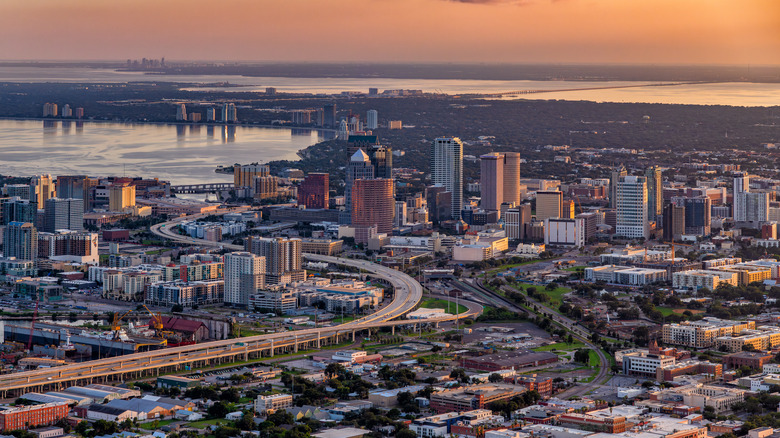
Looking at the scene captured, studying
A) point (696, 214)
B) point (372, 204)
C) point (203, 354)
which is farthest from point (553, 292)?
point (696, 214)

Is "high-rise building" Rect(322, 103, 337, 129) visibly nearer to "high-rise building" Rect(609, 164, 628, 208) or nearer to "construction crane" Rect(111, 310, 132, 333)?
"high-rise building" Rect(609, 164, 628, 208)

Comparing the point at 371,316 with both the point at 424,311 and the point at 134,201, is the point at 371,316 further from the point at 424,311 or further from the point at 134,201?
the point at 134,201

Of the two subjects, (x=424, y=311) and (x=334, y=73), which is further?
(x=334, y=73)

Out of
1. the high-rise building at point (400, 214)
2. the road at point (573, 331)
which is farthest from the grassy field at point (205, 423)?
the high-rise building at point (400, 214)

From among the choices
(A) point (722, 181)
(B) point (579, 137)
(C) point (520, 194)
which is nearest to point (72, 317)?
(C) point (520, 194)

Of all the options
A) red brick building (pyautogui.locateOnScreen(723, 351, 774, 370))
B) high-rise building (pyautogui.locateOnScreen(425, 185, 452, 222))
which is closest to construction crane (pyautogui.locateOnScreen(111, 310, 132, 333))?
red brick building (pyautogui.locateOnScreen(723, 351, 774, 370))

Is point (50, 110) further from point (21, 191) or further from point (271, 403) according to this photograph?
point (271, 403)
